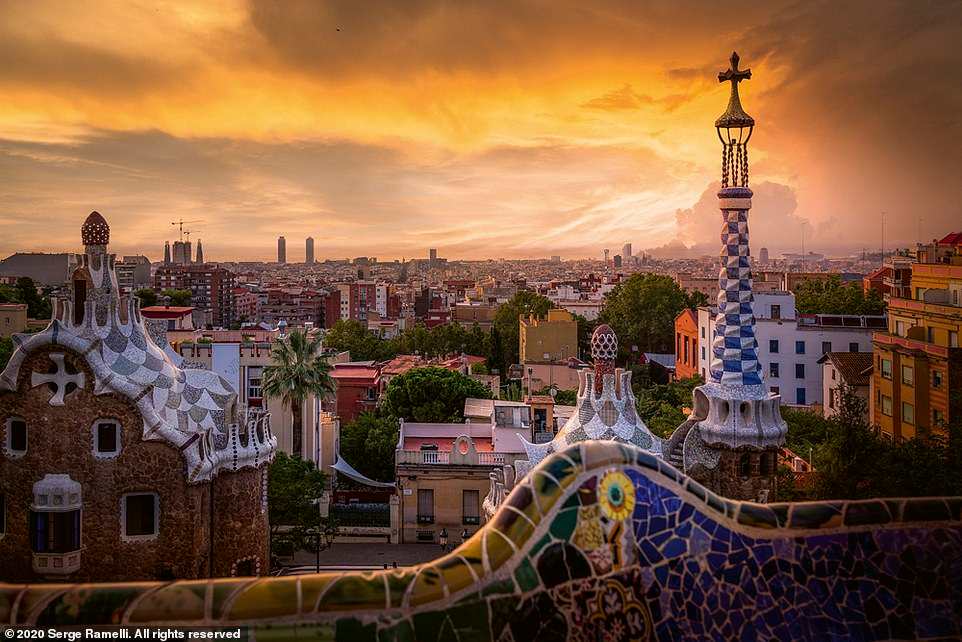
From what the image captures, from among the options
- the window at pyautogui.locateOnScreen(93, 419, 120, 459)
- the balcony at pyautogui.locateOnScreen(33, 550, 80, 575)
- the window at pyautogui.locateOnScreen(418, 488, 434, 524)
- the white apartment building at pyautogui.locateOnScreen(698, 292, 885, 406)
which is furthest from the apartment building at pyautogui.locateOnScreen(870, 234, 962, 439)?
the balcony at pyautogui.locateOnScreen(33, 550, 80, 575)

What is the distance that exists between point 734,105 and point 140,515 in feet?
38.7

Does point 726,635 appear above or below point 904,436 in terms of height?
above

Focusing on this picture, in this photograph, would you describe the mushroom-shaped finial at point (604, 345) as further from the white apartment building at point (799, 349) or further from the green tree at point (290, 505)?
→ the white apartment building at point (799, 349)

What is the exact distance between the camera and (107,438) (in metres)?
13.9

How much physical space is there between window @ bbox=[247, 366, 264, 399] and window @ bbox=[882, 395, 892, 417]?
19.6 metres

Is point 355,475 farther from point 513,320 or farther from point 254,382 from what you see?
point 513,320

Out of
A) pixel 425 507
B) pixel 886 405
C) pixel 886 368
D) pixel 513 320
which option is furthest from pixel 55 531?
pixel 513 320

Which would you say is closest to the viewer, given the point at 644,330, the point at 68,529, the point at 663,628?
the point at 663,628

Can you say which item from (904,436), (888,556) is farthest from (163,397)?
(904,436)

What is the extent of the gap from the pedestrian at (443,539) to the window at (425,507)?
0.44 meters

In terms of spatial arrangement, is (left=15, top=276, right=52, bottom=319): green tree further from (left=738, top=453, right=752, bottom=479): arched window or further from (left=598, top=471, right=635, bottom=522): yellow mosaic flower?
(left=598, top=471, right=635, bottom=522): yellow mosaic flower

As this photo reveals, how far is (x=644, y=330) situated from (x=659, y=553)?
5484 centimetres

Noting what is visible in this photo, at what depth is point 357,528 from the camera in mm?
24469

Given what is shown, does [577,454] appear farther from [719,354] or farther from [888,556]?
[719,354]
